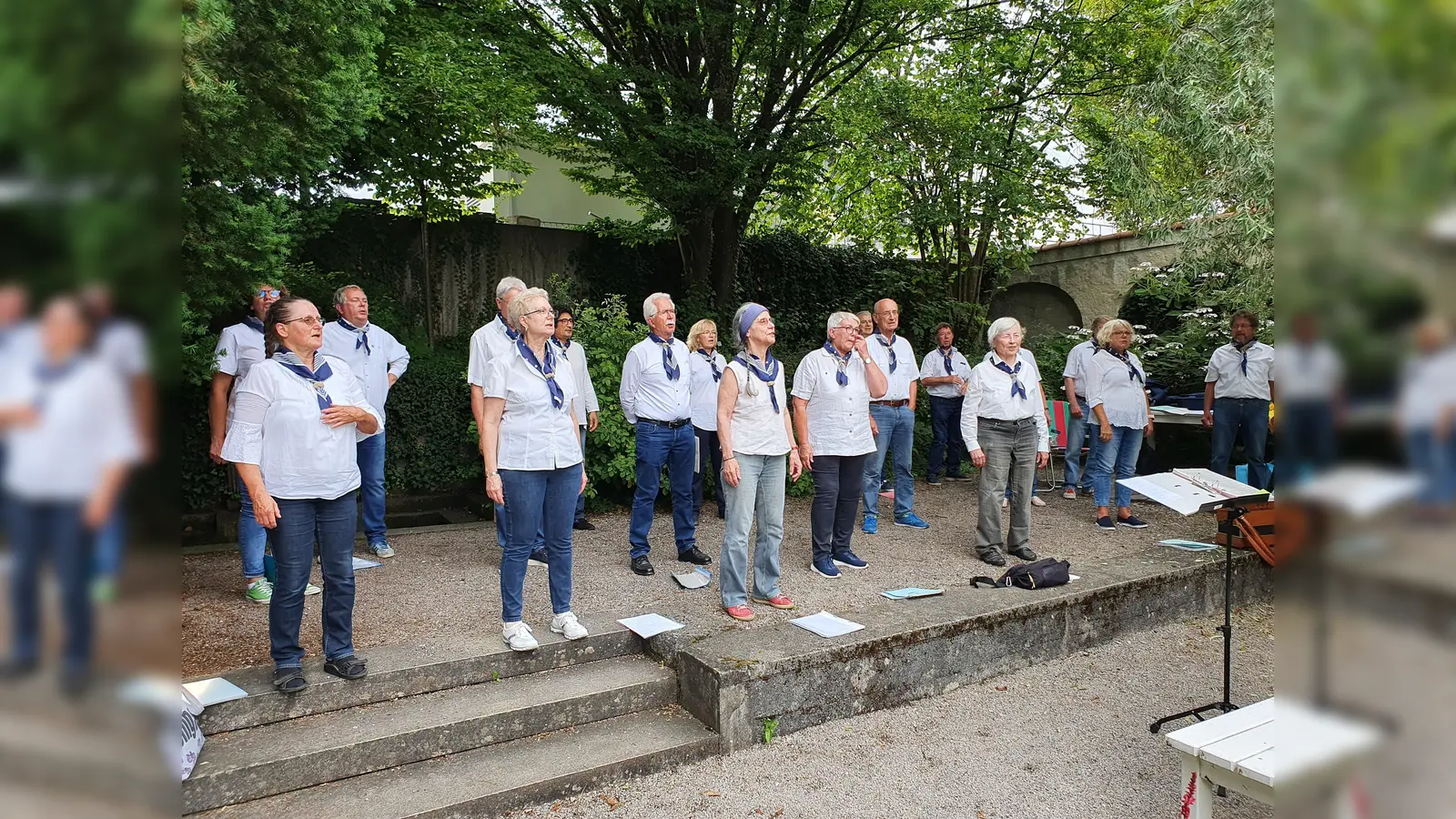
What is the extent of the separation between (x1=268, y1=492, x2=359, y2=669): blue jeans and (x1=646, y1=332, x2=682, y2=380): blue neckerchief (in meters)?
2.86

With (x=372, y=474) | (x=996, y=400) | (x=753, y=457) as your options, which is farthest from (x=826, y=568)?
(x=372, y=474)

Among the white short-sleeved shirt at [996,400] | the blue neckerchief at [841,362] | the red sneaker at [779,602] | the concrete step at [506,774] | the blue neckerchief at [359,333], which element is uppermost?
the blue neckerchief at [359,333]

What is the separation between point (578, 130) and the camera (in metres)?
8.55

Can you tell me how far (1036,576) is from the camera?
540 centimetres

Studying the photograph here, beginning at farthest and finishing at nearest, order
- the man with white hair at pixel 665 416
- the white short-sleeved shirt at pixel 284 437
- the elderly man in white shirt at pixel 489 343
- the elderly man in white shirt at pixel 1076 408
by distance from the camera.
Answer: the elderly man in white shirt at pixel 1076 408
the man with white hair at pixel 665 416
the elderly man in white shirt at pixel 489 343
the white short-sleeved shirt at pixel 284 437

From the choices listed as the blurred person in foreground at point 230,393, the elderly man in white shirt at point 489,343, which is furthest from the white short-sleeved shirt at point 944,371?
the blurred person in foreground at point 230,393

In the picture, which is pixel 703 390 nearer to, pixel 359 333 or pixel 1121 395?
pixel 359 333

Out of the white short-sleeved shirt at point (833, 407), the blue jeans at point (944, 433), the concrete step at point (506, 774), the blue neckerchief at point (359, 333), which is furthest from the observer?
the blue jeans at point (944, 433)

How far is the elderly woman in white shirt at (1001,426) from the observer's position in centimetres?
623

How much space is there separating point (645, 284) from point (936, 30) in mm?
5258
